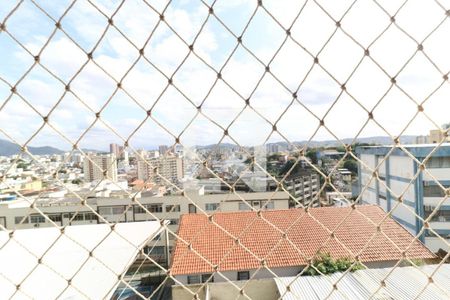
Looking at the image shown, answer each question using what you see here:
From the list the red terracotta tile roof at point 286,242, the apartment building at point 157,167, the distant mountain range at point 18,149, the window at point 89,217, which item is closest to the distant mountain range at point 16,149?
the distant mountain range at point 18,149

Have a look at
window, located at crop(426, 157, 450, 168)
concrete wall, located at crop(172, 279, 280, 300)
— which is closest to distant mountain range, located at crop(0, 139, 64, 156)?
concrete wall, located at crop(172, 279, 280, 300)

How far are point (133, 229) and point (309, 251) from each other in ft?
7.22

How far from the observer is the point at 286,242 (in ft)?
15.1

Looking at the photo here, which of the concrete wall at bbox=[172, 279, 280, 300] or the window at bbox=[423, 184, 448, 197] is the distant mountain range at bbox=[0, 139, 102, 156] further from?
the window at bbox=[423, 184, 448, 197]

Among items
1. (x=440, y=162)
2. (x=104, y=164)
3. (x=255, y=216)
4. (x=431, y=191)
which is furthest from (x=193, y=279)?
(x=440, y=162)

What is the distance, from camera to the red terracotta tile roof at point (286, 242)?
13.3ft

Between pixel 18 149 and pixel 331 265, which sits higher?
pixel 18 149

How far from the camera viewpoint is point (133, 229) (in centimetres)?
351

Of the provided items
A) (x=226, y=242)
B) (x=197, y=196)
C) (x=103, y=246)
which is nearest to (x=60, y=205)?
(x=197, y=196)

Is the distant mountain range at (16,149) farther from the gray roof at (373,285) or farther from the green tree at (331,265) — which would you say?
the green tree at (331,265)

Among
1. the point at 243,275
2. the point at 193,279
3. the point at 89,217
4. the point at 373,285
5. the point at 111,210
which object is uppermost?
the point at 373,285

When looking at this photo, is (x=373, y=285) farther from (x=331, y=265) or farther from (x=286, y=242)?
(x=286, y=242)

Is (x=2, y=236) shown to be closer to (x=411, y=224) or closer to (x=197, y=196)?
(x=197, y=196)

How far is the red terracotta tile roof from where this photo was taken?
13.3ft
